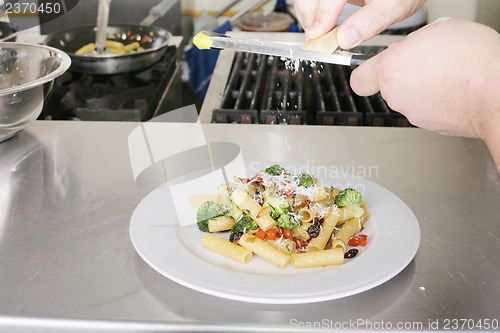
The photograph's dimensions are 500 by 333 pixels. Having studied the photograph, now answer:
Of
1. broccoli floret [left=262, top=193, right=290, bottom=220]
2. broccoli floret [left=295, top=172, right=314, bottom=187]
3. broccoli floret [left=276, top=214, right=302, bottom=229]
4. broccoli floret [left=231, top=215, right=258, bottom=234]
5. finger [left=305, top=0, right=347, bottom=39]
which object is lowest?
broccoli floret [left=231, top=215, right=258, bottom=234]

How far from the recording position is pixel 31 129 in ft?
4.62

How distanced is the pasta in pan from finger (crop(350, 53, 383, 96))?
0.63ft

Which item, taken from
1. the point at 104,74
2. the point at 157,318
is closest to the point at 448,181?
the point at 157,318

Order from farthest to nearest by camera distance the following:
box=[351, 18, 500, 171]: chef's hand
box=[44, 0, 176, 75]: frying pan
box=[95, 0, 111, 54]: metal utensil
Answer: box=[95, 0, 111, 54]: metal utensil < box=[44, 0, 176, 75]: frying pan < box=[351, 18, 500, 171]: chef's hand

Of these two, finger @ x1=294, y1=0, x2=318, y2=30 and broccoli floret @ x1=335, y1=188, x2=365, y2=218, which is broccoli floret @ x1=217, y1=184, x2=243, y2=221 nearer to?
broccoli floret @ x1=335, y1=188, x2=365, y2=218

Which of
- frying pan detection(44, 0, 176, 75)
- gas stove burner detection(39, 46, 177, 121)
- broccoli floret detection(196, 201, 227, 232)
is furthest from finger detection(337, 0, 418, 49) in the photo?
frying pan detection(44, 0, 176, 75)

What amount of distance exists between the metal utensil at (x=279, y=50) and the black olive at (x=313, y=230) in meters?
0.29

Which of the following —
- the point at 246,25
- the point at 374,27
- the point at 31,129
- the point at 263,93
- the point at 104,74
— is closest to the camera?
the point at 374,27

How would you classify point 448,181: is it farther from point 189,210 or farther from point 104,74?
point 104,74

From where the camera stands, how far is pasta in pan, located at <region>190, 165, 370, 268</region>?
0.88 metres

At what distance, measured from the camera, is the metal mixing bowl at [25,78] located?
1.20m

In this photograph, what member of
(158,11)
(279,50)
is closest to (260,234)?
(279,50)

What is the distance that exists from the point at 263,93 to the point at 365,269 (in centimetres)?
120

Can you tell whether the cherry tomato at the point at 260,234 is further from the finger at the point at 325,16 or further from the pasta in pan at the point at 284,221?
the finger at the point at 325,16
